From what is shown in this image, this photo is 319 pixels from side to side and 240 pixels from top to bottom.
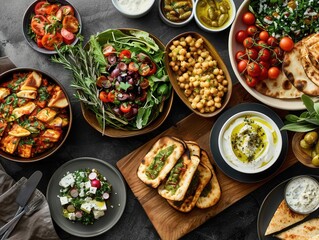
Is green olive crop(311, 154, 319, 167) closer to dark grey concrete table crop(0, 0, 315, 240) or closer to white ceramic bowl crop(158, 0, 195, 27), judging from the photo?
dark grey concrete table crop(0, 0, 315, 240)

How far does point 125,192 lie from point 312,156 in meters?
1.67

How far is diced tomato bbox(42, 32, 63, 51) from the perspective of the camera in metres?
4.52

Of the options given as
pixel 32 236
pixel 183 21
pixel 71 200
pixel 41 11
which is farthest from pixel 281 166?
pixel 41 11

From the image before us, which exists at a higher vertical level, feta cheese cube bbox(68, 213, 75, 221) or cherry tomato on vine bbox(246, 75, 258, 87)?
cherry tomato on vine bbox(246, 75, 258, 87)

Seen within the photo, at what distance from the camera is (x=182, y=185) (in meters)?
4.30

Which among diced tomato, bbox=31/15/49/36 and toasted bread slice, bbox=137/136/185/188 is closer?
toasted bread slice, bbox=137/136/185/188

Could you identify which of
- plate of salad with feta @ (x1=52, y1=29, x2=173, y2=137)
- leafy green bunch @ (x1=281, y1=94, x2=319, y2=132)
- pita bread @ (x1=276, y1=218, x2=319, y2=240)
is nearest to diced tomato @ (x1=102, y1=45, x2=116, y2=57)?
plate of salad with feta @ (x1=52, y1=29, x2=173, y2=137)

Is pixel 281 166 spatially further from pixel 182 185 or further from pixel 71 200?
pixel 71 200

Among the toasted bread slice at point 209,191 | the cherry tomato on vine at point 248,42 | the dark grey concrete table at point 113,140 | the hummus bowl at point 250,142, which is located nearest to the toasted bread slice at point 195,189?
the toasted bread slice at point 209,191

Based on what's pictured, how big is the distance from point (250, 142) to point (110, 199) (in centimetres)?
138

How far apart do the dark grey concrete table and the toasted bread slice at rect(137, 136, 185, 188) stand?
0.90 ft

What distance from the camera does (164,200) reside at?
4.57 m

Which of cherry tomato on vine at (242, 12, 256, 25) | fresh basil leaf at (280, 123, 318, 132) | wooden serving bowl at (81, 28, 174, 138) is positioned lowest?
wooden serving bowl at (81, 28, 174, 138)

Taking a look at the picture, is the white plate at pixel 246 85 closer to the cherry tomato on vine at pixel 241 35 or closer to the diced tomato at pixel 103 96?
the cherry tomato on vine at pixel 241 35
